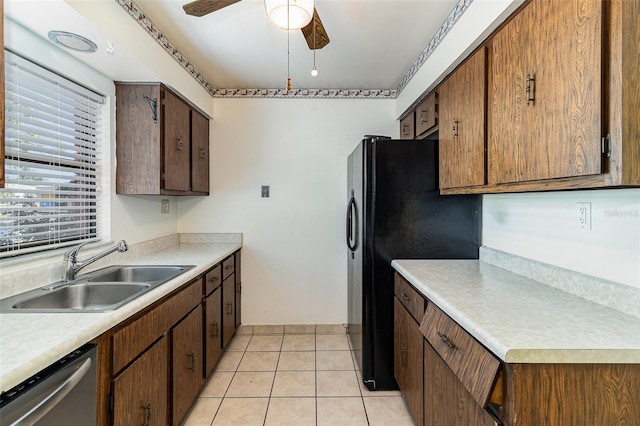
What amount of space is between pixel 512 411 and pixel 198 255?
2.17m

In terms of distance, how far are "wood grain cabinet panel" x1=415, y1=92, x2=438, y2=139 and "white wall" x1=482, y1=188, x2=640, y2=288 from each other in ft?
2.34

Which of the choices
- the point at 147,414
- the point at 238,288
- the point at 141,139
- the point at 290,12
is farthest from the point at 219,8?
the point at 238,288

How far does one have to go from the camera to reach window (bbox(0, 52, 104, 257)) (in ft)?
4.83

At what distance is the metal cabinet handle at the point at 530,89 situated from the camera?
124cm

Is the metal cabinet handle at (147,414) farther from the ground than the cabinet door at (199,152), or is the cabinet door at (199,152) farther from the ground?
the cabinet door at (199,152)

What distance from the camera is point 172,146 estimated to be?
2395mm

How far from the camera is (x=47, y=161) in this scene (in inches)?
66.4

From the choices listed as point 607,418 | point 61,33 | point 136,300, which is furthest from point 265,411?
point 61,33

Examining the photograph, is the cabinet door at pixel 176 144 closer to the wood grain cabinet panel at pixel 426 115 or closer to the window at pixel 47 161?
the window at pixel 47 161

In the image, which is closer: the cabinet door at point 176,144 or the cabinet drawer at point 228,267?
the cabinet door at point 176,144

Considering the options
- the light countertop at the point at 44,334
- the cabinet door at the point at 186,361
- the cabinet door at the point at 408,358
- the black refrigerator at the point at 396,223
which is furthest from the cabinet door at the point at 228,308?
the cabinet door at the point at 408,358

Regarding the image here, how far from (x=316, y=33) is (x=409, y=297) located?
163 centimetres

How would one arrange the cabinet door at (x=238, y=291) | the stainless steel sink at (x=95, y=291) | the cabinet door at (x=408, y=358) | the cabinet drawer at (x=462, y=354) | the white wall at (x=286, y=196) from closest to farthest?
1. the cabinet drawer at (x=462, y=354)
2. the stainless steel sink at (x=95, y=291)
3. the cabinet door at (x=408, y=358)
4. the cabinet door at (x=238, y=291)
5. the white wall at (x=286, y=196)

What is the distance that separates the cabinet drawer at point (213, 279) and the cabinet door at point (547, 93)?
1.89 meters
